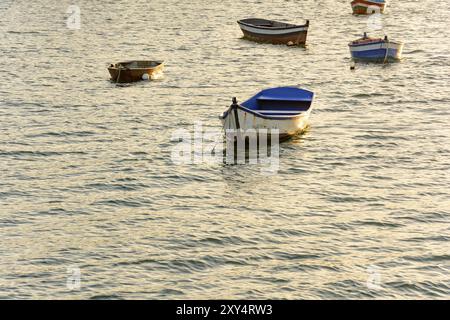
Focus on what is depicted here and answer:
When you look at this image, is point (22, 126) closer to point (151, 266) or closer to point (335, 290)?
point (151, 266)

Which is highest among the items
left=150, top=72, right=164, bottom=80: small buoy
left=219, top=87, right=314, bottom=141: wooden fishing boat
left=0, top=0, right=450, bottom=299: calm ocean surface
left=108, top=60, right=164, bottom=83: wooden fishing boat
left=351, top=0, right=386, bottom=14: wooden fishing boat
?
left=351, top=0, right=386, bottom=14: wooden fishing boat

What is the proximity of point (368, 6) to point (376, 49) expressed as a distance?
33.5m

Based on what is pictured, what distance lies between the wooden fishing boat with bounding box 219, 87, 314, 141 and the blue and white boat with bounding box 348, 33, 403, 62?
19.3 metres

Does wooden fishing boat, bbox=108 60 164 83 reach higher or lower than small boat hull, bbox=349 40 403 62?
lower

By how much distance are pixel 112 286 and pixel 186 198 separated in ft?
26.4

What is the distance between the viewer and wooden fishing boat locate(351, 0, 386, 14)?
292 ft

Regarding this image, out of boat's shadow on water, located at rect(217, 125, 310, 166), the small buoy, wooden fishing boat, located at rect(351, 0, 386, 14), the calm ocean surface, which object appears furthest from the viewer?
wooden fishing boat, located at rect(351, 0, 386, 14)

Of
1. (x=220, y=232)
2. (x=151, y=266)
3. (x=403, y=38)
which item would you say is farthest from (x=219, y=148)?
(x=403, y=38)

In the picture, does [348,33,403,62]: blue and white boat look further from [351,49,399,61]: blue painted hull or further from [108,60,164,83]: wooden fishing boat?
[108,60,164,83]: wooden fishing boat

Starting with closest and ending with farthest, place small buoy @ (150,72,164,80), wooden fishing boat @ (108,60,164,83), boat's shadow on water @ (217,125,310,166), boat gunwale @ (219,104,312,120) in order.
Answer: boat gunwale @ (219,104,312,120)
boat's shadow on water @ (217,125,310,166)
wooden fishing boat @ (108,60,164,83)
small buoy @ (150,72,164,80)

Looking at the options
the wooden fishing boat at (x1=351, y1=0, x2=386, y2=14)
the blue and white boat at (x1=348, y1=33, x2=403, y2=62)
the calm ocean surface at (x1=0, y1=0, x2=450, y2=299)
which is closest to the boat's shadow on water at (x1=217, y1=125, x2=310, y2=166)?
the calm ocean surface at (x1=0, y1=0, x2=450, y2=299)

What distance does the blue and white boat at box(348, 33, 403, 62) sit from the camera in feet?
188

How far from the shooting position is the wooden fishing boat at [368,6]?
8912 centimetres

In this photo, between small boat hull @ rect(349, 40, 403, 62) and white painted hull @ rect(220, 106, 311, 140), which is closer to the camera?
white painted hull @ rect(220, 106, 311, 140)
